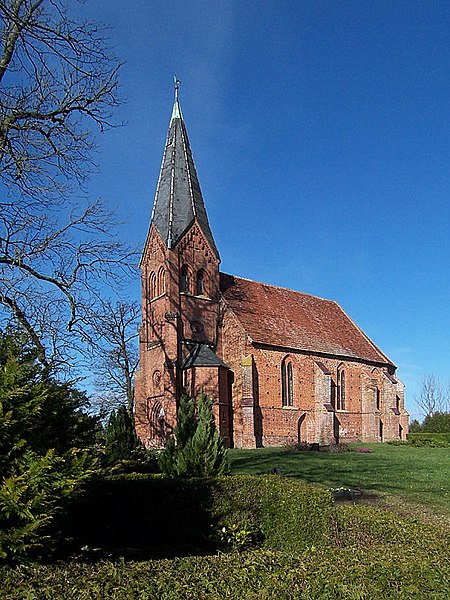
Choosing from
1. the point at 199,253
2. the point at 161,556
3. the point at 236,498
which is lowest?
the point at 161,556

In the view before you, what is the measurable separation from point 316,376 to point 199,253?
11337mm

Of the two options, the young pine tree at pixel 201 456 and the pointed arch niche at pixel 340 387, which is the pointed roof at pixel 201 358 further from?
the young pine tree at pixel 201 456

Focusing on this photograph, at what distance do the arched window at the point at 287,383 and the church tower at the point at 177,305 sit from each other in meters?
4.37

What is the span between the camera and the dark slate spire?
109 feet

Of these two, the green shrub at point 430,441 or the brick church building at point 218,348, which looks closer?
the brick church building at point 218,348

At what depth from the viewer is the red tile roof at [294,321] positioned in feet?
116

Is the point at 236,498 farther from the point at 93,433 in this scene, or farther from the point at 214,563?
the point at 214,563

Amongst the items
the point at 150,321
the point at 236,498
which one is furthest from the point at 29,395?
the point at 150,321

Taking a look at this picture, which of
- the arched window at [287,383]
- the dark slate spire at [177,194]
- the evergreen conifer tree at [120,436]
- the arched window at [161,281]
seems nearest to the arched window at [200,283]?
the dark slate spire at [177,194]

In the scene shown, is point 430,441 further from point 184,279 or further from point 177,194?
point 177,194

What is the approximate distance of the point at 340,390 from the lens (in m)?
39.1

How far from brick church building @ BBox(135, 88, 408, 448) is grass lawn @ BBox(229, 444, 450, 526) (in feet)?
15.5

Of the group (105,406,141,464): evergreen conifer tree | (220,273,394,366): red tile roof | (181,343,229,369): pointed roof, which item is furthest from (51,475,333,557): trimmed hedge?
(220,273,394,366): red tile roof

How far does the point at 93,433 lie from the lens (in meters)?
7.49
